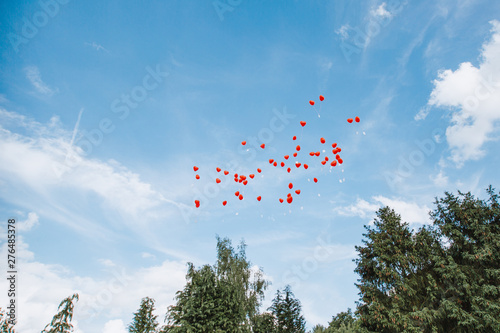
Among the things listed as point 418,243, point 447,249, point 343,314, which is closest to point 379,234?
point 418,243

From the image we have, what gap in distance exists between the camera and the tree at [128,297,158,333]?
29359 mm

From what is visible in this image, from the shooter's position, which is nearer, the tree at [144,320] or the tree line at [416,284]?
the tree line at [416,284]

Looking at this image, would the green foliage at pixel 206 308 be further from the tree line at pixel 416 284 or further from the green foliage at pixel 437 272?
the green foliage at pixel 437 272

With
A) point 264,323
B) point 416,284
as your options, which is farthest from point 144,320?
point 416,284

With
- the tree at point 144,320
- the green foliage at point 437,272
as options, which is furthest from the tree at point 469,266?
the tree at point 144,320

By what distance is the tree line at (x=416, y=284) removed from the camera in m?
17.5

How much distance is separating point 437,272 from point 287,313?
1494 centimetres

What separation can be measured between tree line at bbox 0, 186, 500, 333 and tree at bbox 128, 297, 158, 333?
11413mm

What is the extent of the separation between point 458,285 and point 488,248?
2826 millimetres

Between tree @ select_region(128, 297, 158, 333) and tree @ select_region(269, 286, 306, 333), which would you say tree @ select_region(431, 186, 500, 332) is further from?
tree @ select_region(128, 297, 158, 333)

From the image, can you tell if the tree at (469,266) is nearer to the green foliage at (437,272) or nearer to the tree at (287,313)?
the green foliage at (437,272)

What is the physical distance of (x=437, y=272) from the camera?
66.8 feet

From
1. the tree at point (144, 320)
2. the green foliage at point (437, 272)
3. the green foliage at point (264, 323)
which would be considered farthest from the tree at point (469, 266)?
the tree at point (144, 320)

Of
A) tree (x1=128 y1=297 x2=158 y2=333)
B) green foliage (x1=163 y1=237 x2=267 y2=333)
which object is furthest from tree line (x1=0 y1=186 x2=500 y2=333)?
tree (x1=128 y1=297 x2=158 y2=333)
